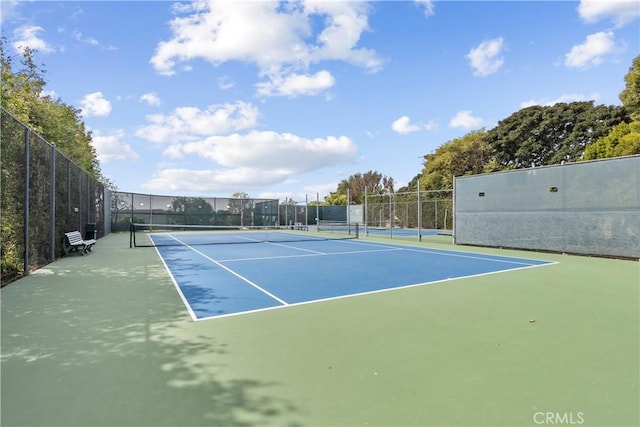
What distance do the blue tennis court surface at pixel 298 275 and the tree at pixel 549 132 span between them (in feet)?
77.0

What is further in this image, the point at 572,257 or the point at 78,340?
the point at 572,257

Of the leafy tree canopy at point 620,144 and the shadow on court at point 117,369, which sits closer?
the shadow on court at point 117,369

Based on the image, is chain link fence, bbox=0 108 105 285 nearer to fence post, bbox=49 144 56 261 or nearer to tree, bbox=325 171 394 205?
fence post, bbox=49 144 56 261

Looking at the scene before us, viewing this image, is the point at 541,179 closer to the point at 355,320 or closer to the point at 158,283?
the point at 355,320

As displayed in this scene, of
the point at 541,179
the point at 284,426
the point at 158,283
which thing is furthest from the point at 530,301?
the point at 541,179

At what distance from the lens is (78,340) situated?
3221mm

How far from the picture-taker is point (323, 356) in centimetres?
288

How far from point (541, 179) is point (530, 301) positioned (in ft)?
25.3

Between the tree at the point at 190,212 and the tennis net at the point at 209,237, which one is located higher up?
the tree at the point at 190,212

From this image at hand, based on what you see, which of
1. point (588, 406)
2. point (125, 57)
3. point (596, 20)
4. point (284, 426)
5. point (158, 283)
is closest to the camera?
point (284, 426)

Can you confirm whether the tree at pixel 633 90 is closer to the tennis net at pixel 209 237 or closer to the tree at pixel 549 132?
the tree at pixel 549 132

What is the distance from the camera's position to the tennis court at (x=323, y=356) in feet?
6.83

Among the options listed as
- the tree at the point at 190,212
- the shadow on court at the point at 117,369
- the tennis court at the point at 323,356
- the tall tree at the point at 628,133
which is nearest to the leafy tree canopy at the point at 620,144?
the tall tree at the point at 628,133

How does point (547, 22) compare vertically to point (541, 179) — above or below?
above
